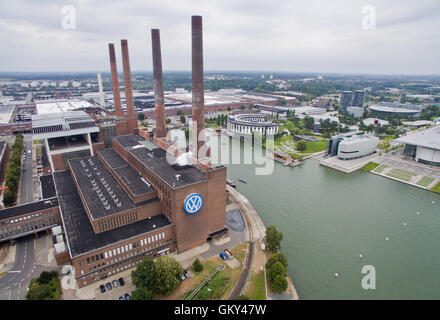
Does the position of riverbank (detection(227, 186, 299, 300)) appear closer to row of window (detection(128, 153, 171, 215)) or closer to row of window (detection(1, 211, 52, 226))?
row of window (detection(128, 153, 171, 215))

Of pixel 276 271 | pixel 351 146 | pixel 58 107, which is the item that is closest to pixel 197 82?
pixel 276 271

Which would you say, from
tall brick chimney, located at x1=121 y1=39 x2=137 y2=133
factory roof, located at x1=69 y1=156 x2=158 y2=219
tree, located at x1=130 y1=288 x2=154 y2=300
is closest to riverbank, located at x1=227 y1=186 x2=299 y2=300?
tree, located at x1=130 y1=288 x2=154 y2=300

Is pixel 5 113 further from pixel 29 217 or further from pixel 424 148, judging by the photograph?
pixel 424 148

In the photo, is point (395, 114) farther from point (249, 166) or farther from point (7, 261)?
point (7, 261)

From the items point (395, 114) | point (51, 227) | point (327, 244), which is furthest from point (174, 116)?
point (395, 114)

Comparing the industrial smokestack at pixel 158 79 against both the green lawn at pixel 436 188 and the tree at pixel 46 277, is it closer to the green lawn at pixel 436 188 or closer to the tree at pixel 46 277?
the tree at pixel 46 277
